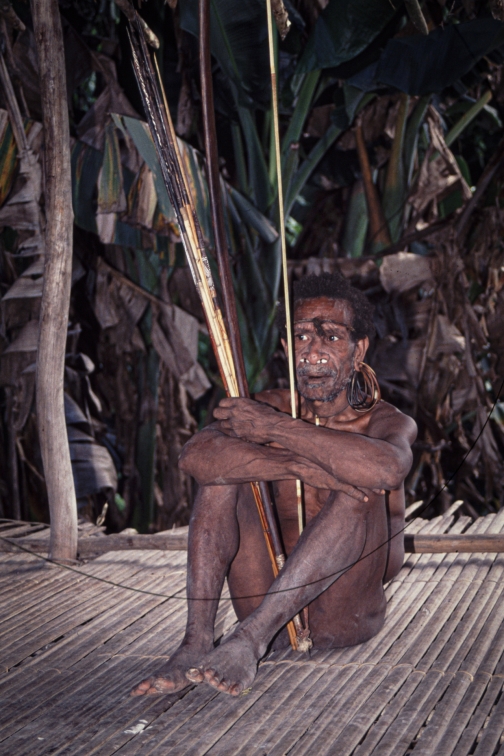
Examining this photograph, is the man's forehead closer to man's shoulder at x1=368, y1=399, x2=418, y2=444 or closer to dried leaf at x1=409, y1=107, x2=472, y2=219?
man's shoulder at x1=368, y1=399, x2=418, y2=444

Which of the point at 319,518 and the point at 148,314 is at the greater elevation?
the point at 148,314

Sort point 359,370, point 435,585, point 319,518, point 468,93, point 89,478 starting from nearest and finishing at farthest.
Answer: point 319,518 → point 359,370 → point 435,585 → point 89,478 → point 468,93

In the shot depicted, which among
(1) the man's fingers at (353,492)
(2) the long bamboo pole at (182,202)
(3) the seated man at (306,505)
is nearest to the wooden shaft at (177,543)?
(3) the seated man at (306,505)

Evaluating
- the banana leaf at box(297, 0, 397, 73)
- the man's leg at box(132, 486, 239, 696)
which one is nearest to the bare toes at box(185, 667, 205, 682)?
the man's leg at box(132, 486, 239, 696)

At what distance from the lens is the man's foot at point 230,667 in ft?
5.28

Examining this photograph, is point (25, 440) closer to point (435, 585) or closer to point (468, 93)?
point (435, 585)

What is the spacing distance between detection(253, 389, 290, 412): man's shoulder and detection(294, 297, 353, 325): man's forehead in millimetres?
212

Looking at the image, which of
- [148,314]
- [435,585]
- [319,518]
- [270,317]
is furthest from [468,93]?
[319,518]

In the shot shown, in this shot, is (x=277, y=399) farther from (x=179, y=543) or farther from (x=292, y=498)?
(x=179, y=543)

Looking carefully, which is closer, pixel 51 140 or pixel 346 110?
pixel 51 140

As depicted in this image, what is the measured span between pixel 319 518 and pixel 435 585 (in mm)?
713

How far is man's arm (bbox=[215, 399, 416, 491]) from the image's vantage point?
5.53ft

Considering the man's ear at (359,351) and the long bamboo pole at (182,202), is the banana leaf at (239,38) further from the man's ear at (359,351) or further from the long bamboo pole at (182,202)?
the man's ear at (359,351)

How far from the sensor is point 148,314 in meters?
4.05
